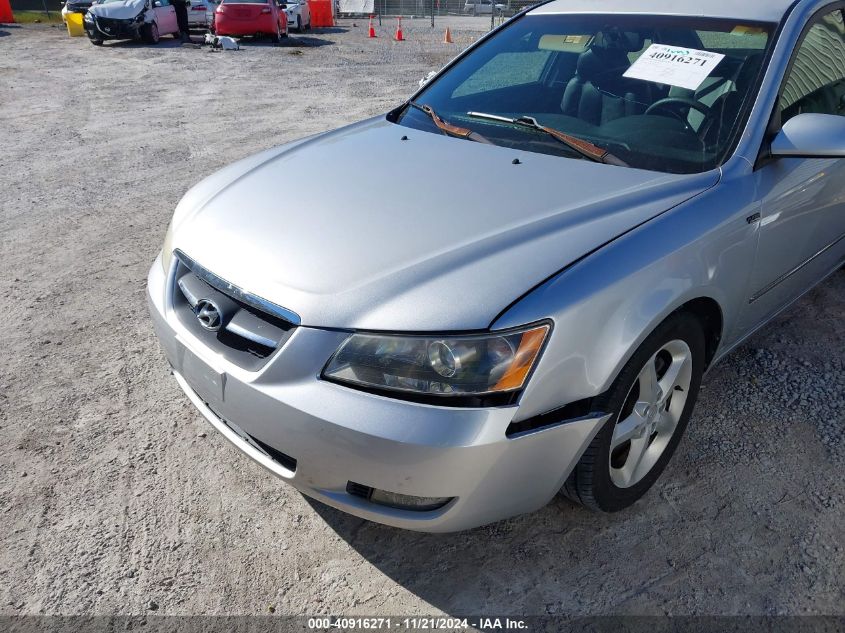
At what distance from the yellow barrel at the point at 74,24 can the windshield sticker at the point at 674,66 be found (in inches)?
812

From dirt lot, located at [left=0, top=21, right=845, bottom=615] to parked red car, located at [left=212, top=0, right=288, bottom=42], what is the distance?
14.6 meters

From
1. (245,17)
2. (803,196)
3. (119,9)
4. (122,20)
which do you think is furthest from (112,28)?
(803,196)

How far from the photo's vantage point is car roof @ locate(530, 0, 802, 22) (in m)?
2.77

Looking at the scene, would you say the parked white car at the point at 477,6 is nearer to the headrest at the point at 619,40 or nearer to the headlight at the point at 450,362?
the headrest at the point at 619,40

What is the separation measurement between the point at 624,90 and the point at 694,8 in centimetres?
53

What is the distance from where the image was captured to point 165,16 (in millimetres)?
17578

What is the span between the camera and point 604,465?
2.14 meters

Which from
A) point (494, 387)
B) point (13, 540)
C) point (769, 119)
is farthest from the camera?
point (769, 119)

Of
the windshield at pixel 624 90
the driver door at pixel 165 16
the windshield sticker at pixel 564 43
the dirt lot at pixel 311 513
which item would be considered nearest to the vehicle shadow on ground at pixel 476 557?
the dirt lot at pixel 311 513

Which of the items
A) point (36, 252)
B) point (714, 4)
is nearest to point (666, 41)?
point (714, 4)

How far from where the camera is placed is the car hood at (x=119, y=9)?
1614cm

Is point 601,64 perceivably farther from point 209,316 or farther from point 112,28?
point 112,28

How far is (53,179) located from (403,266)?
17.7 ft

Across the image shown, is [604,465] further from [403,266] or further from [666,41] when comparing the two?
[666,41]
